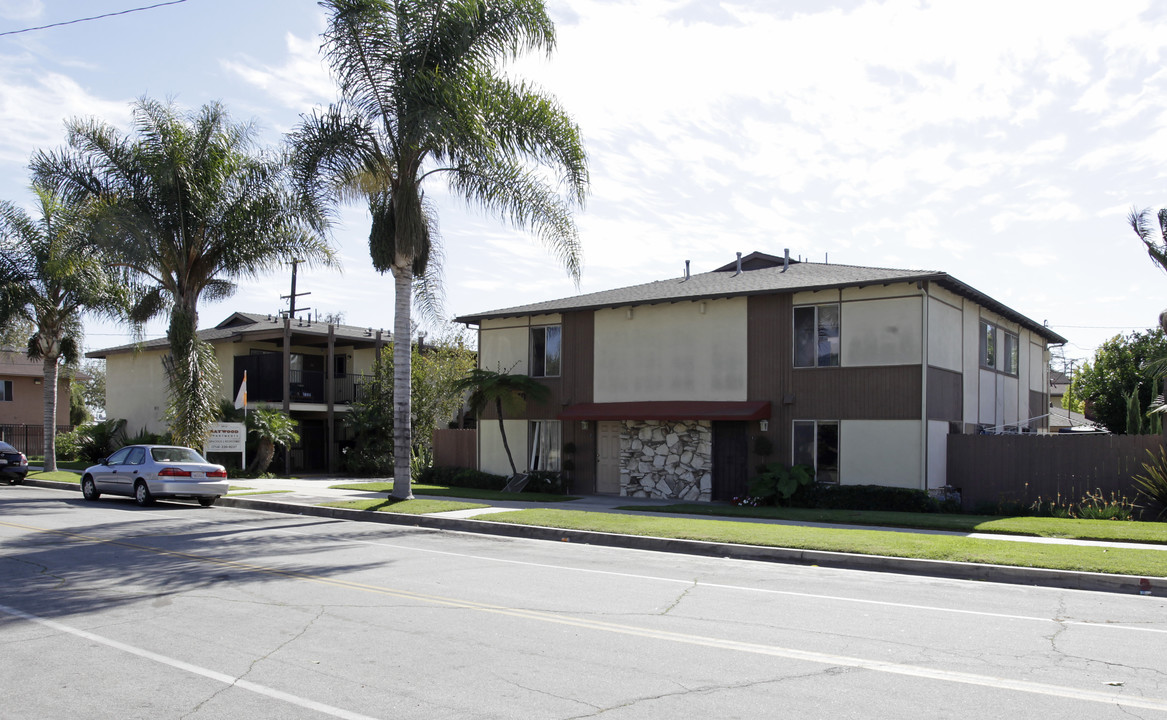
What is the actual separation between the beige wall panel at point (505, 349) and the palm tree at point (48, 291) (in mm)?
10884

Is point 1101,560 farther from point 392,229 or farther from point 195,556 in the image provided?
point 392,229

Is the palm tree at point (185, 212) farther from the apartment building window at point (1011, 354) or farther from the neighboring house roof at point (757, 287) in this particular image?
the apartment building window at point (1011, 354)

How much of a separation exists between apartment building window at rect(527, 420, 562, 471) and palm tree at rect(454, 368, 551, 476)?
806 mm

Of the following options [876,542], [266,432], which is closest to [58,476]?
[266,432]

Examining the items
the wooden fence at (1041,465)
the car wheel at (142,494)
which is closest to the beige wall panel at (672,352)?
the wooden fence at (1041,465)

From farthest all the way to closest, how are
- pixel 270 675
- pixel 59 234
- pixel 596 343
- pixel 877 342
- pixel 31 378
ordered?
pixel 31 378 < pixel 596 343 < pixel 59 234 < pixel 877 342 < pixel 270 675

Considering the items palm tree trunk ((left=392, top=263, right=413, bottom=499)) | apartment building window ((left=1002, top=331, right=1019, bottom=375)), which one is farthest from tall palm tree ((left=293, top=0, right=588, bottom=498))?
apartment building window ((left=1002, top=331, right=1019, bottom=375))

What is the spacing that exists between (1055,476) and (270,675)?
18203mm

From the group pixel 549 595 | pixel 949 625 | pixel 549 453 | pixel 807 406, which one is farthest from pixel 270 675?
pixel 549 453

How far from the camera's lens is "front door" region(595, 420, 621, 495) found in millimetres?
24656

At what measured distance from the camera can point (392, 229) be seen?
20016 millimetres

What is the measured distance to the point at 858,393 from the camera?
20.7 meters

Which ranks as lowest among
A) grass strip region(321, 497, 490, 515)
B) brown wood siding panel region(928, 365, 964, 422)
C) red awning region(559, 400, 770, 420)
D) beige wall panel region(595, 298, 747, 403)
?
grass strip region(321, 497, 490, 515)

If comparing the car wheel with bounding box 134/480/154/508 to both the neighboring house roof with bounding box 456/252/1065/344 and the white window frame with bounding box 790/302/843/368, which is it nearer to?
the neighboring house roof with bounding box 456/252/1065/344
